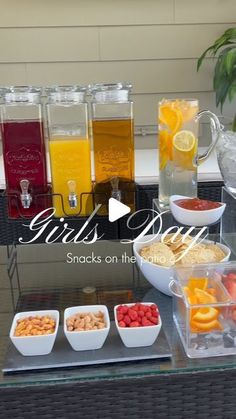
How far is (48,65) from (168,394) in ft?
5.85

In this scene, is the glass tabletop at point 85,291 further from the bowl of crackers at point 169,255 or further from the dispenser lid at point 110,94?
the dispenser lid at point 110,94

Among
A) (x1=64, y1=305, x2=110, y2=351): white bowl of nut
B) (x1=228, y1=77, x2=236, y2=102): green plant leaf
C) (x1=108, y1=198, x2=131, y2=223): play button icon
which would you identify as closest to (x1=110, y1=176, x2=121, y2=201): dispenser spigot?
(x1=108, y1=198, x2=131, y2=223): play button icon

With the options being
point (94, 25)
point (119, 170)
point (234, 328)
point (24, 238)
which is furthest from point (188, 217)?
point (94, 25)

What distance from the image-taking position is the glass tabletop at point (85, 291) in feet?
2.35

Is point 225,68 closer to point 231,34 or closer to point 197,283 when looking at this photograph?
point 231,34

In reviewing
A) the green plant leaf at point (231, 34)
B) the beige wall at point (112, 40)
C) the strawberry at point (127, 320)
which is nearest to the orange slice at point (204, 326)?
the strawberry at point (127, 320)

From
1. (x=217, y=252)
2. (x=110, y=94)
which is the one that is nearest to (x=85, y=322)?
(x=217, y=252)

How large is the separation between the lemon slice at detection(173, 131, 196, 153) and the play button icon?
0.22 m

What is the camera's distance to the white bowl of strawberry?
0.74 m

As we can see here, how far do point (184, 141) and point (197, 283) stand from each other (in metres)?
0.39

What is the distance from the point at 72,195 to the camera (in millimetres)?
1140

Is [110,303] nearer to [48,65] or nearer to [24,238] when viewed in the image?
[24,238]

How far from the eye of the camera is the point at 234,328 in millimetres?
762

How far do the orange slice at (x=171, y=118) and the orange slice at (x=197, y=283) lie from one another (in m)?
0.39
